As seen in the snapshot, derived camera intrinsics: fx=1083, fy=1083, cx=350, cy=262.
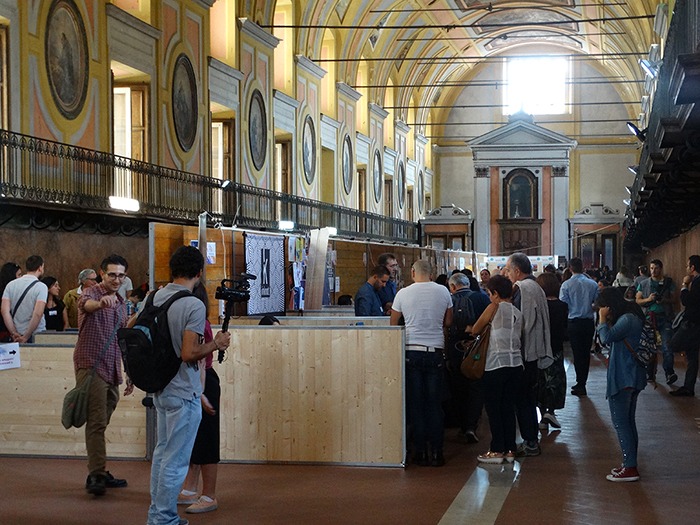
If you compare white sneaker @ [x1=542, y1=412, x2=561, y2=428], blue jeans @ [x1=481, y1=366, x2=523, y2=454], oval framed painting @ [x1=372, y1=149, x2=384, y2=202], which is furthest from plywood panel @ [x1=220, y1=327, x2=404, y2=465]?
oval framed painting @ [x1=372, y1=149, x2=384, y2=202]

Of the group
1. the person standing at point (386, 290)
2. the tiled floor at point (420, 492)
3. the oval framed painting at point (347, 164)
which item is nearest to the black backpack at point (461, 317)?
the tiled floor at point (420, 492)

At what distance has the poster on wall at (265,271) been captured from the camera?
40.9 feet

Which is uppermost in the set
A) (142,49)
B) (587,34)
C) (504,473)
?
(587,34)

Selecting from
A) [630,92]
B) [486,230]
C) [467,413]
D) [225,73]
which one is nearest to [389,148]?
[486,230]

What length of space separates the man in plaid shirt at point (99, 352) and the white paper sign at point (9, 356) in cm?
151

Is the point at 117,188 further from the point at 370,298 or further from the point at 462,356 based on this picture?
the point at 462,356

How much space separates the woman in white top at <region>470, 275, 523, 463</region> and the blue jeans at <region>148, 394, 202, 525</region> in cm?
303

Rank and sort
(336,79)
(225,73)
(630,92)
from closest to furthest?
(225,73)
(336,79)
(630,92)

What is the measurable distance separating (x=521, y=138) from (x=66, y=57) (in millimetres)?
33681

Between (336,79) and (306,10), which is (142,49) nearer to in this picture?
(306,10)

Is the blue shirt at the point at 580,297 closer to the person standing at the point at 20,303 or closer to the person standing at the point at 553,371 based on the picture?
the person standing at the point at 553,371

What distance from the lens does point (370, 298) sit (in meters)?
11.0

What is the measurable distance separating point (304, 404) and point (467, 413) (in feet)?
6.25

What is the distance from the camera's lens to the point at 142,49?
1791cm
